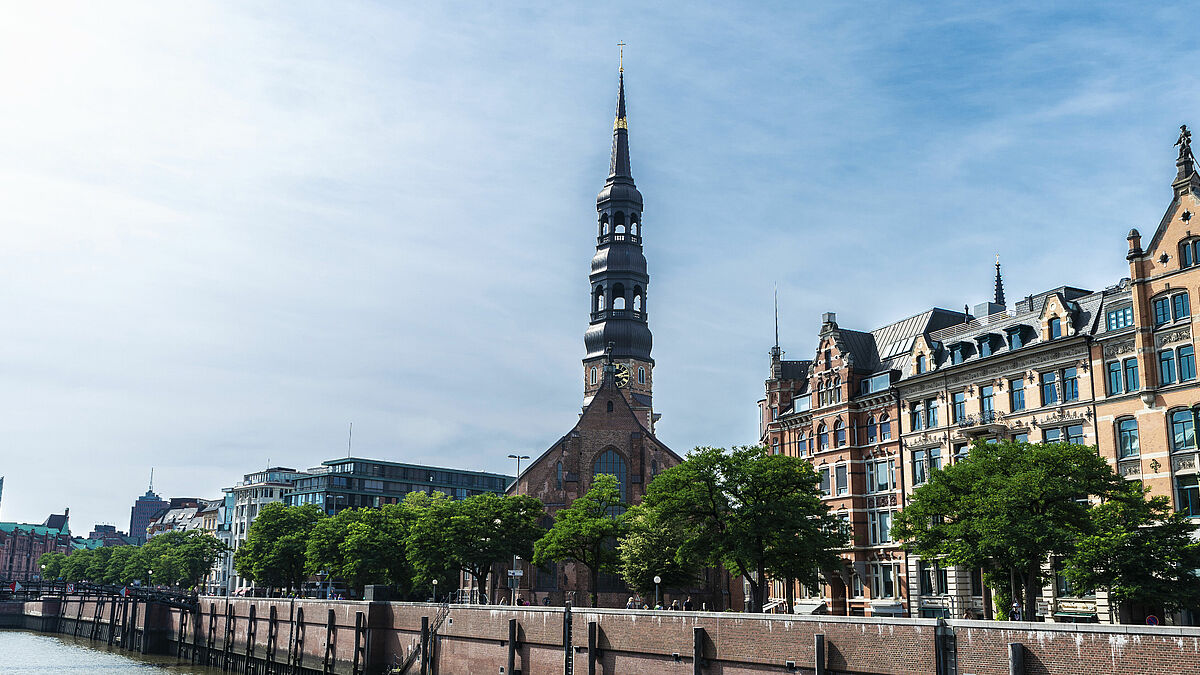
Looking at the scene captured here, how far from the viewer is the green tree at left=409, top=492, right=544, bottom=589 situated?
93.6m

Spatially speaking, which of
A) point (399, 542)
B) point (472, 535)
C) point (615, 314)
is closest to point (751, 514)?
A: point (472, 535)

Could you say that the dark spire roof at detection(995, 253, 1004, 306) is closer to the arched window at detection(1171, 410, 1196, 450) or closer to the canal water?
the arched window at detection(1171, 410, 1196, 450)

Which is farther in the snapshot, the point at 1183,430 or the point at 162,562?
the point at 162,562

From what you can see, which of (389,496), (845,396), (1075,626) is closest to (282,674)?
(845,396)

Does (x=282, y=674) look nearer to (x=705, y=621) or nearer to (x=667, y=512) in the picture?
(x=667, y=512)

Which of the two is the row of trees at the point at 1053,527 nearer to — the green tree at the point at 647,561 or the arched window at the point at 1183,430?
the arched window at the point at 1183,430

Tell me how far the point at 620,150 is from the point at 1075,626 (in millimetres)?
135292

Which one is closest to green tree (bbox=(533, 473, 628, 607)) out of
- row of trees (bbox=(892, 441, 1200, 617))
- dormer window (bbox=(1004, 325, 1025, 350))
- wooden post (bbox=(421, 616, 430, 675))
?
wooden post (bbox=(421, 616, 430, 675))

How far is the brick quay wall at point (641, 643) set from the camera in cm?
3544

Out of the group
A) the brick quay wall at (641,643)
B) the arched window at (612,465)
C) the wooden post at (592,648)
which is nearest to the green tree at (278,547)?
the brick quay wall at (641,643)

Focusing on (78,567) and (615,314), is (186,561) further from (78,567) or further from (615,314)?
(615,314)

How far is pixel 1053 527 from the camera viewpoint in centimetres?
5094

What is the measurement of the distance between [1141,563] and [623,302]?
111 m

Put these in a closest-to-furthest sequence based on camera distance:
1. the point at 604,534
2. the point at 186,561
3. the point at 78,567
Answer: the point at 604,534 → the point at 186,561 → the point at 78,567
